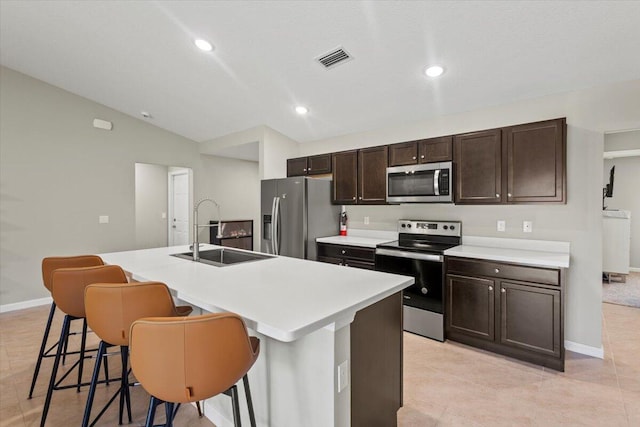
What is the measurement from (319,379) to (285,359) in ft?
0.72

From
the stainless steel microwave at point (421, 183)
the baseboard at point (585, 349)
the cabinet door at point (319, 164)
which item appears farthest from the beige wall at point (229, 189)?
the baseboard at point (585, 349)

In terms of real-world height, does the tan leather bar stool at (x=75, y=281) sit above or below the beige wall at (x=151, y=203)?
below

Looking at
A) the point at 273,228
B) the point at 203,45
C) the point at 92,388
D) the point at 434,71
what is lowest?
the point at 92,388

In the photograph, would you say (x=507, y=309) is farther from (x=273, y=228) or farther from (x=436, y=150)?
(x=273, y=228)

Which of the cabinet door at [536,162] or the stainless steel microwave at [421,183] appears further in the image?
the stainless steel microwave at [421,183]

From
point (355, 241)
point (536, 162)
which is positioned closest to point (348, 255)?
point (355, 241)

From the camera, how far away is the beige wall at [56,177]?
400 cm

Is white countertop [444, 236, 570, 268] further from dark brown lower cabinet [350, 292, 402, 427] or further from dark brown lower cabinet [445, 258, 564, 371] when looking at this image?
dark brown lower cabinet [350, 292, 402, 427]

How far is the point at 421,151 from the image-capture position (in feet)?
11.4

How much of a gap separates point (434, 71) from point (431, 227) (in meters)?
1.67

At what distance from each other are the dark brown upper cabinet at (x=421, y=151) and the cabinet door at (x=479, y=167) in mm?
90

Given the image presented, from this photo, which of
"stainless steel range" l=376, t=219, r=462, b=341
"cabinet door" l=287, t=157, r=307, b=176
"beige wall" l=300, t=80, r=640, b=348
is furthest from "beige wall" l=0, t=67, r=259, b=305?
"beige wall" l=300, t=80, r=640, b=348

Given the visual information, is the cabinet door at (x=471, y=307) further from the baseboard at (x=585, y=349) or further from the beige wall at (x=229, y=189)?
the beige wall at (x=229, y=189)

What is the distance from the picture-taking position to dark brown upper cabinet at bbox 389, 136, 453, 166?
330cm
